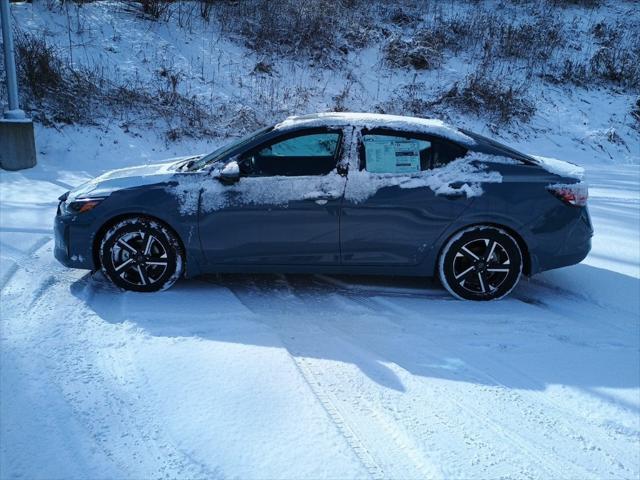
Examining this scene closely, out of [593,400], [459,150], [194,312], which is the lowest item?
[593,400]

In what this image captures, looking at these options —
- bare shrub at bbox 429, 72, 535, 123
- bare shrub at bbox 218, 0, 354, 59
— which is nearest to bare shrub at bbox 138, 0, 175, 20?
bare shrub at bbox 218, 0, 354, 59

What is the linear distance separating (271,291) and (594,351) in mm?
2488

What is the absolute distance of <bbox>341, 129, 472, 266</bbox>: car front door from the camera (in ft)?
14.8

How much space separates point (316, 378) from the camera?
337 centimetres

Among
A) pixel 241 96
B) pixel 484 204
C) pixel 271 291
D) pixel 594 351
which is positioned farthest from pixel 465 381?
pixel 241 96

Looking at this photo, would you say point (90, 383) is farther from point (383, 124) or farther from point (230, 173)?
point (383, 124)

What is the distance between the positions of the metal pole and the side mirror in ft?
20.4

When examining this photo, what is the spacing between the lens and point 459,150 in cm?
464

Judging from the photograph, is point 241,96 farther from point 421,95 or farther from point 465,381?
point 465,381

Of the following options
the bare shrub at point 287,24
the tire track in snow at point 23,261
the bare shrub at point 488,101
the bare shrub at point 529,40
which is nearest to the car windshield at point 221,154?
the tire track in snow at point 23,261

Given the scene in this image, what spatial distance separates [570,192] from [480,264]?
0.92m

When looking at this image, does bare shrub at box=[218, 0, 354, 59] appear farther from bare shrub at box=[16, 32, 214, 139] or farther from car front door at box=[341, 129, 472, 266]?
car front door at box=[341, 129, 472, 266]

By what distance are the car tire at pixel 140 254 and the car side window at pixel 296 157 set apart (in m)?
0.88

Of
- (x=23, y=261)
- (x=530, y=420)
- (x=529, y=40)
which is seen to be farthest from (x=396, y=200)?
(x=529, y=40)
